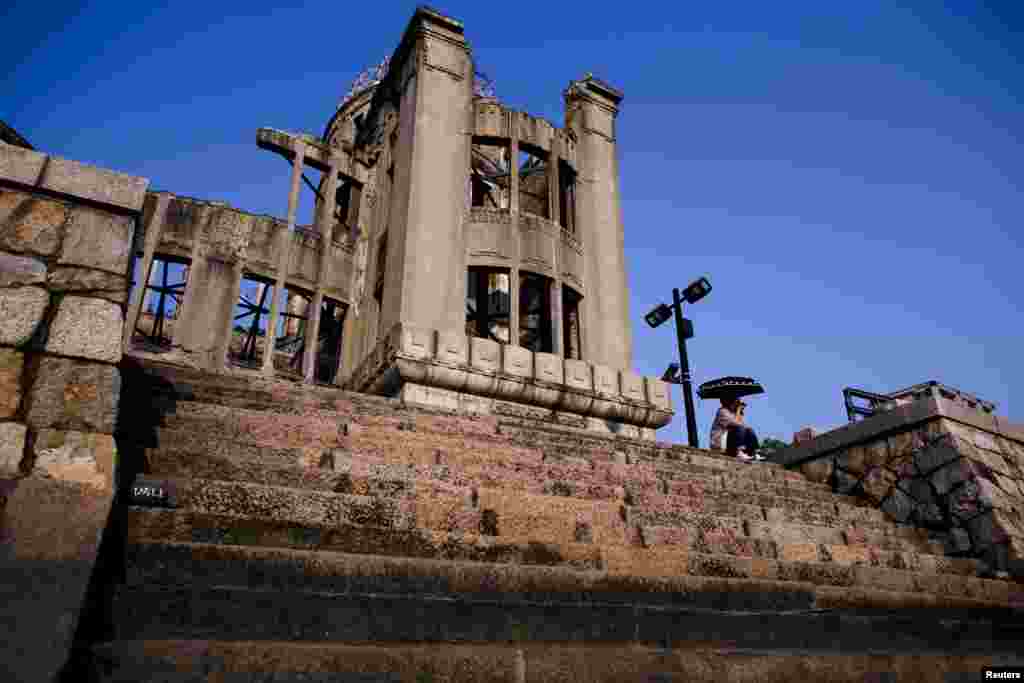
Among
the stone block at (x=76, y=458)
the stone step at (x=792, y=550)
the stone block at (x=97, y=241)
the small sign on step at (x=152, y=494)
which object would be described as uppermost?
the stone block at (x=97, y=241)

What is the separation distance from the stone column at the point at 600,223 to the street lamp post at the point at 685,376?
1.02 m

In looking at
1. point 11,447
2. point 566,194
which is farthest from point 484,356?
point 566,194

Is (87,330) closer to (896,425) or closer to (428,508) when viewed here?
(428,508)

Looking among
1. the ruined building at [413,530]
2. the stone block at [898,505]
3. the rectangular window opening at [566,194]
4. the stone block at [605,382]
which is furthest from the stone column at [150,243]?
the stone block at [898,505]

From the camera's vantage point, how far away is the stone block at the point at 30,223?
9.72ft

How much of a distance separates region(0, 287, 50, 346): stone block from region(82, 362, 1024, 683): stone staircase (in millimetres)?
676

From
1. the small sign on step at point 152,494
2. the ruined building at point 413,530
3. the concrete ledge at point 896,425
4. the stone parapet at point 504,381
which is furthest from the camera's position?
the stone parapet at point 504,381

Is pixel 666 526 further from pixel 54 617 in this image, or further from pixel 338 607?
pixel 54 617

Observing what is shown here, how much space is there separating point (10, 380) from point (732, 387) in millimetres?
8207

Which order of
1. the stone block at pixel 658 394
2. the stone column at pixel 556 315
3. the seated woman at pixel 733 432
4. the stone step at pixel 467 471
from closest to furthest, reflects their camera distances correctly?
the stone step at pixel 467 471, the seated woman at pixel 733 432, the stone block at pixel 658 394, the stone column at pixel 556 315

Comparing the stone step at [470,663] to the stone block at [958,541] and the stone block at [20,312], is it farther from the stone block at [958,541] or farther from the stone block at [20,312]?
the stone block at [958,541]

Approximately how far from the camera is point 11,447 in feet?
8.11

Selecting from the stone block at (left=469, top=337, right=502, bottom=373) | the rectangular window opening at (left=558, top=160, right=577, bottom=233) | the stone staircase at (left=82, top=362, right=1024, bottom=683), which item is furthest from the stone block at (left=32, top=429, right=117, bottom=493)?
the rectangular window opening at (left=558, top=160, right=577, bottom=233)

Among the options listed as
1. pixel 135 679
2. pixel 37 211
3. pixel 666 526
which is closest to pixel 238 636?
pixel 135 679
